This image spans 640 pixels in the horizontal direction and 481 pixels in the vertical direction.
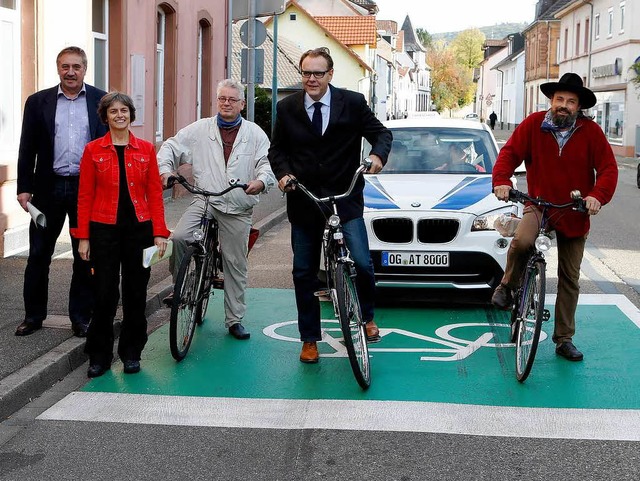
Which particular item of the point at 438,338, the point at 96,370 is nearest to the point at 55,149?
the point at 96,370

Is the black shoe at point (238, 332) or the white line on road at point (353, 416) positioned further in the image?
the black shoe at point (238, 332)

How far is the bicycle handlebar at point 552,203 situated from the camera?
254 inches

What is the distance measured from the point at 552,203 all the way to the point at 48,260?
3.46 metres

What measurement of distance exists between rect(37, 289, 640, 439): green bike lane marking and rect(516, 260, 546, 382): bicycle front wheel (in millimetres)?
140

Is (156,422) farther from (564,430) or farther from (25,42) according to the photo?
(25,42)

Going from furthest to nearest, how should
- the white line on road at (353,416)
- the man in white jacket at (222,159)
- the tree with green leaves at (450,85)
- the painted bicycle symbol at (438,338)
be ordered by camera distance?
1. the tree with green leaves at (450,85)
2. the man in white jacket at (222,159)
3. the painted bicycle symbol at (438,338)
4. the white line on road at (353,416)

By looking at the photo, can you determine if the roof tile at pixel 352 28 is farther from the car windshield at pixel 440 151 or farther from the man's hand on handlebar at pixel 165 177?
the man's hand on handlebar at pixel 165 177

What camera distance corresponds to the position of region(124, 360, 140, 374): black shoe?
261 inches

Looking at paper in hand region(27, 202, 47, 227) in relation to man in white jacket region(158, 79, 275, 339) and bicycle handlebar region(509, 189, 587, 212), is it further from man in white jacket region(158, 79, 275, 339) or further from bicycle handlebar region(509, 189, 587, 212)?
bicycle handlebar region(509, 189, 587, 212)

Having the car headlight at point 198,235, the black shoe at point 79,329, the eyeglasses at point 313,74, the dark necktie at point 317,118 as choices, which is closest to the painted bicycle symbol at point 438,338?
the car headlight at point 198,235

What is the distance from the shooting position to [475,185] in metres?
9.35

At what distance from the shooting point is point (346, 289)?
20.5 ft

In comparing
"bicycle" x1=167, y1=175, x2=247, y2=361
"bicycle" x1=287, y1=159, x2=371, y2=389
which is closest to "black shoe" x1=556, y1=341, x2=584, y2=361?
"bicycle" x1=287, y1=159, x2=371, y2=389

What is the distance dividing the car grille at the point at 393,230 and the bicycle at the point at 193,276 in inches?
64.0
